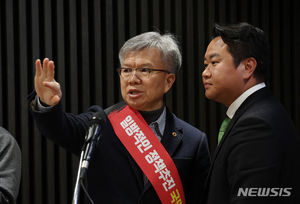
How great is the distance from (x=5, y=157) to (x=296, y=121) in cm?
289

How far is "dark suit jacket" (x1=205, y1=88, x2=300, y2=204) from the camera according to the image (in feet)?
4.65

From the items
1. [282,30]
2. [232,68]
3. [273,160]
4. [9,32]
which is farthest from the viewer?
[282,30]

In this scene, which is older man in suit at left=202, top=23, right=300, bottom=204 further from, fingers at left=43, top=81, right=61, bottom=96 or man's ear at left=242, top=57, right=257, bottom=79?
fingers at left=43, top=81, right=61, bottom=96

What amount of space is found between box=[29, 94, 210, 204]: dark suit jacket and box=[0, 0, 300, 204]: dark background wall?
4.64ft

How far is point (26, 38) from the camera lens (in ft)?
10.8

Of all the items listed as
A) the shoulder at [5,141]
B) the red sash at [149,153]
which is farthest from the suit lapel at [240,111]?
the shoulder at [5,141]

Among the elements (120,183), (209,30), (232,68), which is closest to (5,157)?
(120,183)

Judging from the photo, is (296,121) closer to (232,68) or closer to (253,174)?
(232,68)

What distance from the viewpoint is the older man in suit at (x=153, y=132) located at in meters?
1.91

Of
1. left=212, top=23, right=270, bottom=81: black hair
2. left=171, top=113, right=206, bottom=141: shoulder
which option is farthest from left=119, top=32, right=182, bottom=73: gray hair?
left=212, top=23, right=270, bottom=81: black hair

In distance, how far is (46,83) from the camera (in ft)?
5.29

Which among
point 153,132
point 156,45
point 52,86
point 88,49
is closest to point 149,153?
point 153,132

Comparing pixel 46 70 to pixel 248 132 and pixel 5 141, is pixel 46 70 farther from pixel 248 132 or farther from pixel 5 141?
pixel 248 132

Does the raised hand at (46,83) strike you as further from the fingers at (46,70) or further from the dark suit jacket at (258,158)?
the dark suit jacket at (258,158)
